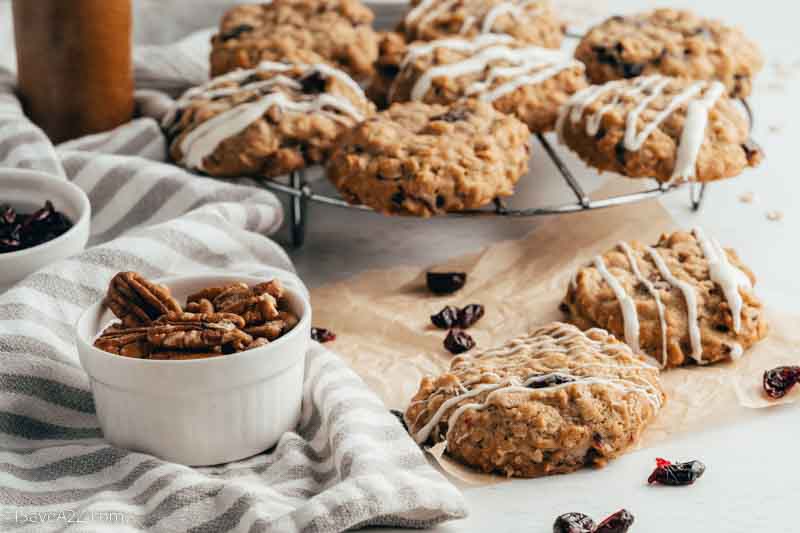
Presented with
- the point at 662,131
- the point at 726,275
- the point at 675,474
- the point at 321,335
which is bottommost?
the point at 321,335

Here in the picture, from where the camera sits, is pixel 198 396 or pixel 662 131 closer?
pixel 198 396

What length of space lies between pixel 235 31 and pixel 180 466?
151 cm

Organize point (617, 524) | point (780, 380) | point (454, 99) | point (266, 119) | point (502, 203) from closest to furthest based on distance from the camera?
point (617, 524)
point (780, 380)
point (502, 203)
point (266, 119)
point (454, 99)

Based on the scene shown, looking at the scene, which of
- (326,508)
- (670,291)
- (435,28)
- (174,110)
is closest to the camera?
(326,508)

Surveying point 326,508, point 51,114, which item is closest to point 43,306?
point 326,508

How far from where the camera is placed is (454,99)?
8.68 feet

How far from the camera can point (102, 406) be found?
1800 millimetres

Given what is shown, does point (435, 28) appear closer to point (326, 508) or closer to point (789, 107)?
point (789, 107)

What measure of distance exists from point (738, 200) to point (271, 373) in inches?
59.7

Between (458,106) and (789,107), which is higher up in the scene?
(458,106)

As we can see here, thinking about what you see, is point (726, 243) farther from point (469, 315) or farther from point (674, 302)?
point (469, 315)

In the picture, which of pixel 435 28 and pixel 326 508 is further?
pixel 435 28

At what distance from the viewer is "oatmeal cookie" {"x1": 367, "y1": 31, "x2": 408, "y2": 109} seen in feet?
9.65

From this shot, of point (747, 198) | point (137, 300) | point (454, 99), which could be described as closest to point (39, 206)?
point (137, 300)
